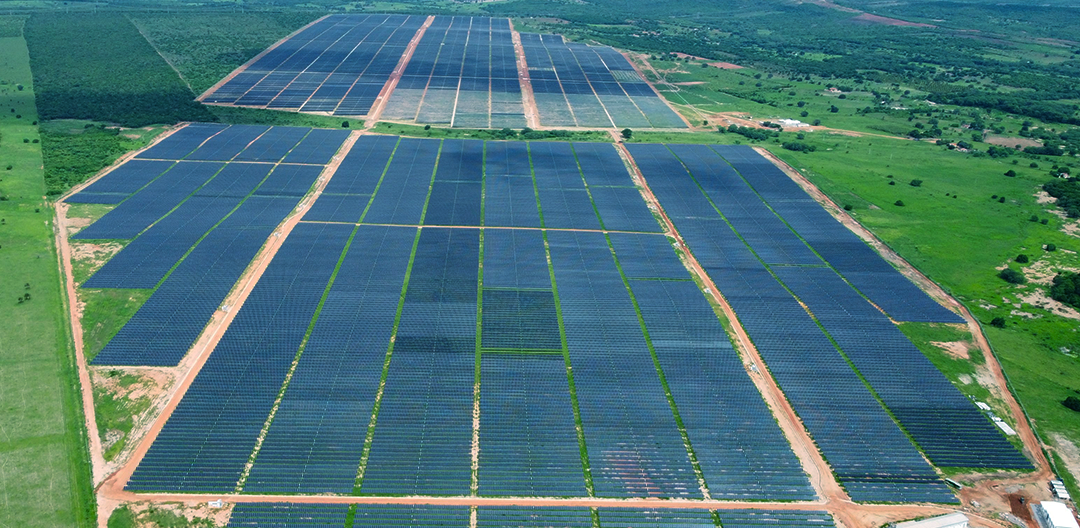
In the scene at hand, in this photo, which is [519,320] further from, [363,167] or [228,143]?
[228,143]

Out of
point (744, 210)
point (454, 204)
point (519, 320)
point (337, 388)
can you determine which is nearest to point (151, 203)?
point (454, 204)

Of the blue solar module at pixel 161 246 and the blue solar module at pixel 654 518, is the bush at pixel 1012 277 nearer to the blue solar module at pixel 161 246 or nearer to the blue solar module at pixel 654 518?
the blue solar module at pixel 654 518

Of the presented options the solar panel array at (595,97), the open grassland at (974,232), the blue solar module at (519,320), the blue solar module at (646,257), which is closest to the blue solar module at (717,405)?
the blue solar module at (646,257)

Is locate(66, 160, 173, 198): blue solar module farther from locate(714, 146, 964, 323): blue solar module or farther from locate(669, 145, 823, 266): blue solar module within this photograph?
locate(714, 146, 964, 323): blue solar module

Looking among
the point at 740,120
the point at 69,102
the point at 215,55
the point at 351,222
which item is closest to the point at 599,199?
the point at 351,222

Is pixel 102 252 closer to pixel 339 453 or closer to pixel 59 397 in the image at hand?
pixel 59 397
